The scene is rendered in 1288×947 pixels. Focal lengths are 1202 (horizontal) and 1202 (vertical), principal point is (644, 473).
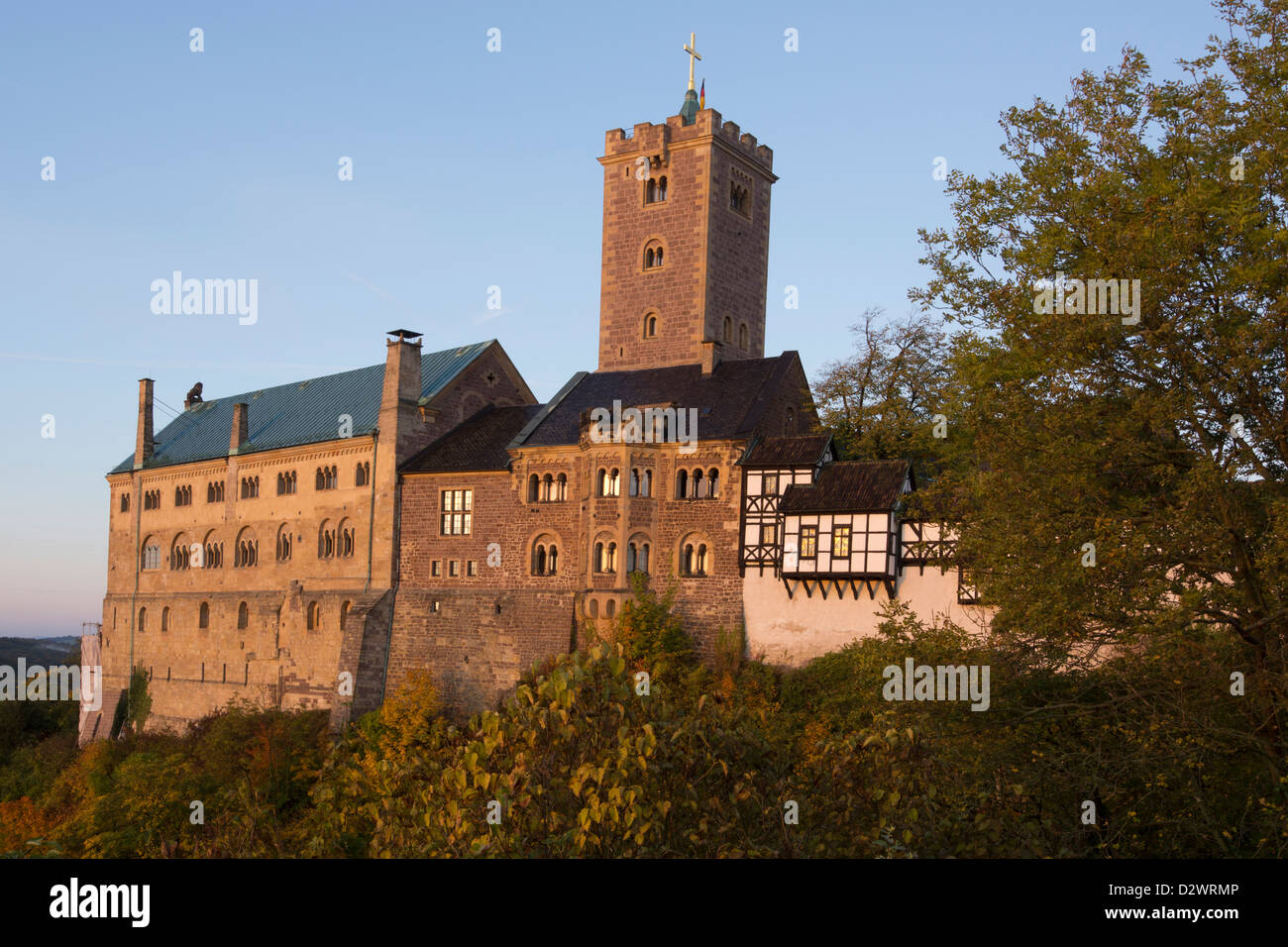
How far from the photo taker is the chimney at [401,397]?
→ 48844 millimetres

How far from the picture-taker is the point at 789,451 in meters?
39.7

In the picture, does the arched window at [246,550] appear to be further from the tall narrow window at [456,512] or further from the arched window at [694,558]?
the arched window at [694,558]

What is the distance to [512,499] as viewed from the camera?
45000mm

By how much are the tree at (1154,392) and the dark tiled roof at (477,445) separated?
26.9 meters

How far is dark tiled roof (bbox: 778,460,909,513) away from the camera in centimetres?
3706

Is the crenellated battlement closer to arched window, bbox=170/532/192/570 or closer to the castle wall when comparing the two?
the castle wall

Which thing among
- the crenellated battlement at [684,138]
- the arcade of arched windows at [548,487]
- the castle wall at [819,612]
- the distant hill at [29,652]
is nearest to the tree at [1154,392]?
the castle wall at [819,612]

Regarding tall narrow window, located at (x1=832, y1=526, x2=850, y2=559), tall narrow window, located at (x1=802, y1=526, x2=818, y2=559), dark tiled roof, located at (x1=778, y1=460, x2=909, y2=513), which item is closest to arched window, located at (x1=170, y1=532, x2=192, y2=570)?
dark tiled roof, located at (x1=778, y1=460, x2=909, y2=513)

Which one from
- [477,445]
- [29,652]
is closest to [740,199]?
[477,445]

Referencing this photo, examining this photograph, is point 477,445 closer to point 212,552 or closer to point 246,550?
point 246,550

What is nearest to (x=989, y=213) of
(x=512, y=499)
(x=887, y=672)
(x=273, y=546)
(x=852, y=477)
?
(x=887, y=672)

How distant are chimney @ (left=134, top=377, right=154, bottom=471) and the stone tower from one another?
2665cm
